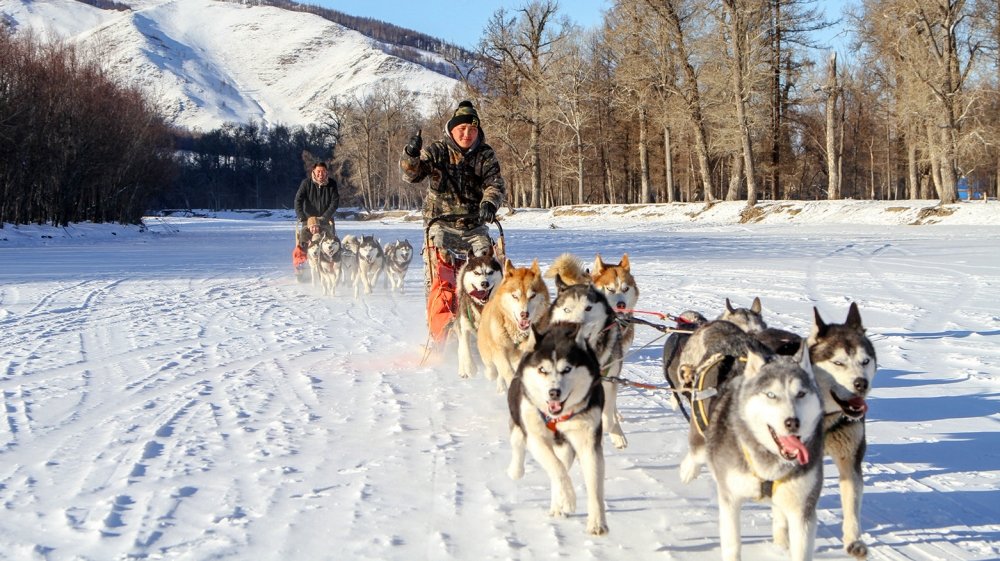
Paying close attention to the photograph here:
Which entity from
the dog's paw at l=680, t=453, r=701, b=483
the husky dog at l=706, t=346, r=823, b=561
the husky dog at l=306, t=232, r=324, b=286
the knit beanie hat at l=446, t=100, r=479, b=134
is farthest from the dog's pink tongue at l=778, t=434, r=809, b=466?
the husky dog at l=306, t=232, r=324, b=286

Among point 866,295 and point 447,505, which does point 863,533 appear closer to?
point 447,505

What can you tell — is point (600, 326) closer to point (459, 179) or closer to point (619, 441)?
point (619, 441)

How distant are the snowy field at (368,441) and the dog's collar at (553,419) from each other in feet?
1.26

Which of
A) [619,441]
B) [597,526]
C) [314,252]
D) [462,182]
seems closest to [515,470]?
[597,526]

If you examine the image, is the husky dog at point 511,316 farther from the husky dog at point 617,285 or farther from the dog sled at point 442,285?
the dog sled at point 442,285

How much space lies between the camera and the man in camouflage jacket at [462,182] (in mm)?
6520

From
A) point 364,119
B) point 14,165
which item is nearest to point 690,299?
point 14,165

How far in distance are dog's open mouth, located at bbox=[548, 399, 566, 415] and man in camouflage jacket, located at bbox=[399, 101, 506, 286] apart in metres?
3.54

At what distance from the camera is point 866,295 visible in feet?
30.7

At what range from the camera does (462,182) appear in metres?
6.75

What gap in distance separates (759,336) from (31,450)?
3.80m

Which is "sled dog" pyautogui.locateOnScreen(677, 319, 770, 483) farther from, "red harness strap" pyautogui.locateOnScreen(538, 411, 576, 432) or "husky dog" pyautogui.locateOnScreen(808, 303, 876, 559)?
"red harness strap" pyautogui.locateOnScreen(538, 411, 576, 432)

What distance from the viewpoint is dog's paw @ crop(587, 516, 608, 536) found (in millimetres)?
3029

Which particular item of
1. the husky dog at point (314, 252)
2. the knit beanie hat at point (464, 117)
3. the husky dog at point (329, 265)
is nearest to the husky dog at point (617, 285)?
the knit beanie hat at point (464, 117)
